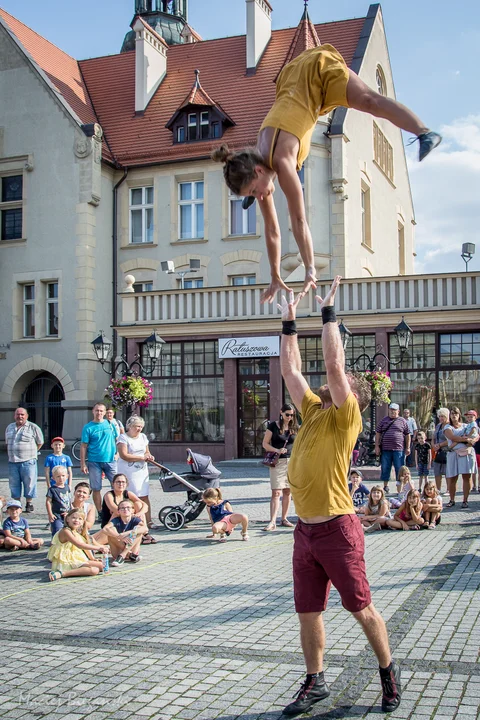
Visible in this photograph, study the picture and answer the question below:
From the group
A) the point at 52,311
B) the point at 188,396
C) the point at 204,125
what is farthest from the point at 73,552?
the point at 204,125

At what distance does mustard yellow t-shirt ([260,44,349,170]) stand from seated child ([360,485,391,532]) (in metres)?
8.77

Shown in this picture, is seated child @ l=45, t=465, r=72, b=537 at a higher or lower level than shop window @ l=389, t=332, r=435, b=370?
lower

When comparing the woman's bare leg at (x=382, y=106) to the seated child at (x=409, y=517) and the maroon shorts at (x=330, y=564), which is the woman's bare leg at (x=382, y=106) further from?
the seated child at (x=409, y=517)

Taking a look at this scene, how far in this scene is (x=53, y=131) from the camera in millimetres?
29656

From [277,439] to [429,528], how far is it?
2.59m

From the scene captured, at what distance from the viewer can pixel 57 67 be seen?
33781 millimetres

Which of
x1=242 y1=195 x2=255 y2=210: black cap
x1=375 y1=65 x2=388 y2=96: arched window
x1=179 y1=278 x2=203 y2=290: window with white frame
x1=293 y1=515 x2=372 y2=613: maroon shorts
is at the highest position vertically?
x1=375 y1=65 x2=388 y2=96: arched window

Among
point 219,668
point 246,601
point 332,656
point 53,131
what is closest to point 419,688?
point 332,656

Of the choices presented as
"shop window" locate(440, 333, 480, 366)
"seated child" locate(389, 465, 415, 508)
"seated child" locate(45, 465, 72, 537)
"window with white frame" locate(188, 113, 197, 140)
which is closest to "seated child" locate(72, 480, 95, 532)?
"seated child" locate(45, 465, 72, 537)

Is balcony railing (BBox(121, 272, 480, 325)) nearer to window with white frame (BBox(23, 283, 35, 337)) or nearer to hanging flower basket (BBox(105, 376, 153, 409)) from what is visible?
hanging flower basket (BBox(105, 376, 153, 409))

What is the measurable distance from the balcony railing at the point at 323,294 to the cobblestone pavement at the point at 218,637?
1385 centimetres

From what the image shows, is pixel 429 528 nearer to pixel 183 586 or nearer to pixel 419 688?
pixel 183 586

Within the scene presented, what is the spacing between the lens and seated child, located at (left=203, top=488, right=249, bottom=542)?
11.6 meters

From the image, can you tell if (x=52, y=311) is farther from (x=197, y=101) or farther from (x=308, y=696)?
(x=308, y=696)
